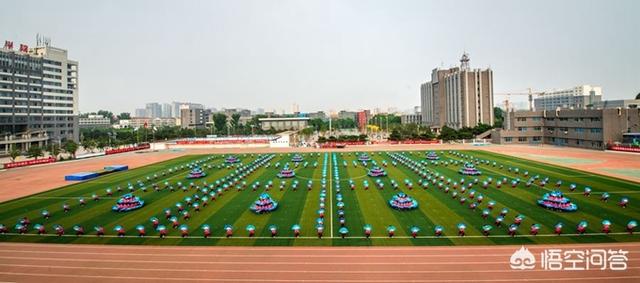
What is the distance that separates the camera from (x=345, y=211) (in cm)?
3378

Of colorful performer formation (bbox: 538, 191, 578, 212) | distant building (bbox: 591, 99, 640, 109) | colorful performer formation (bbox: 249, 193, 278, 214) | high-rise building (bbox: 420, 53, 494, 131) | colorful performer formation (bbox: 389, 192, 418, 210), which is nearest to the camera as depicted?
colorful performer formation (bbox: 538, 191, 578, 212)

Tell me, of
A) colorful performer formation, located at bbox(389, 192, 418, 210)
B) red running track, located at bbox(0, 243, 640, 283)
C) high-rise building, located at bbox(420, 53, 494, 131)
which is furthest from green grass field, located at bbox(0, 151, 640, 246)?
high-rise building, located at bbox(420, 53, 494, 131)

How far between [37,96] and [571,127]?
139 meters

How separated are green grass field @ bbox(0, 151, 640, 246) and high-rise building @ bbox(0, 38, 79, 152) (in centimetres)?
7570

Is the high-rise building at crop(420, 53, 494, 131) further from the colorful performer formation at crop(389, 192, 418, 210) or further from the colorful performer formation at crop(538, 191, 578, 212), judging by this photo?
the colorful performer formation at crop(389, 192, 418, 210)

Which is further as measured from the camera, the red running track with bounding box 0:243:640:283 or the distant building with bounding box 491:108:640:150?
the distant building with bounding box 491:108:640:150

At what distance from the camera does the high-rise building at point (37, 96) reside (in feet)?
354

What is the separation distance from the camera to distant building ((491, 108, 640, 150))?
79125 millimetres

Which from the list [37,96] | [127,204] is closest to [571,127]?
[127,204]

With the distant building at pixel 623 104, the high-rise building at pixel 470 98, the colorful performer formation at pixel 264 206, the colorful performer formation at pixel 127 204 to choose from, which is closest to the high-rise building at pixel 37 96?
the colorful performer formation at pixel 127 204

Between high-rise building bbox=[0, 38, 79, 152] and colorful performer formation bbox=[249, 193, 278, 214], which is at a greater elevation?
high-rise building bbox=[0, 38, 79, 152]

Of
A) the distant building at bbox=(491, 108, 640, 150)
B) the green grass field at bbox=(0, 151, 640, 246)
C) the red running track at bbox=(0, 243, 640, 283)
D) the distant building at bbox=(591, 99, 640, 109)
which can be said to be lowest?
the red running track at bbox=(0, 243, 640, 283)

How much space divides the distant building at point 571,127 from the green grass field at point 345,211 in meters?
33.1

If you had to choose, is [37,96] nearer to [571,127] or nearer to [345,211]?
[345,211]
